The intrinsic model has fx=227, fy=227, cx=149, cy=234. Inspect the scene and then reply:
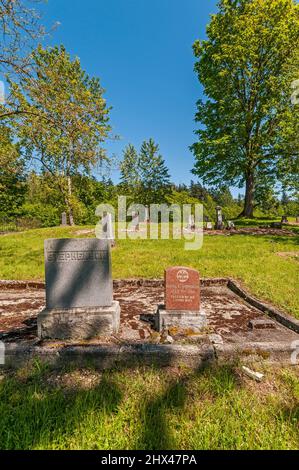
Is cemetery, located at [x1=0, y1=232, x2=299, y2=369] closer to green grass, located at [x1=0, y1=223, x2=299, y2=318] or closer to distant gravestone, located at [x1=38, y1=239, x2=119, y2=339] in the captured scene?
distant gravestone, located at [x1=38, y1=239, x2=119, y2=339]

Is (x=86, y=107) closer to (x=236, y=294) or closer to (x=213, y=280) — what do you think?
(x=213, y=280)

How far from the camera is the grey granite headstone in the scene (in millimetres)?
3670

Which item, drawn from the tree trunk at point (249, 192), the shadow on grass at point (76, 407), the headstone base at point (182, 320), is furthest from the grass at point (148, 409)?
the tree trunk at point (249, 192)

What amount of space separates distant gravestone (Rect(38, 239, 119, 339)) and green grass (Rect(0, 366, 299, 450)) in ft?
3.16

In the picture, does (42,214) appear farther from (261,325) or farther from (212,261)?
(261,325)

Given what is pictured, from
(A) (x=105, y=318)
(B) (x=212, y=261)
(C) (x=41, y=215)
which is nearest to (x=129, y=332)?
(A) (x=105, y=318)

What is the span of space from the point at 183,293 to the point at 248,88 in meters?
21.0

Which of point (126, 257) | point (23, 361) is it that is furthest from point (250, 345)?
point (126, 257)

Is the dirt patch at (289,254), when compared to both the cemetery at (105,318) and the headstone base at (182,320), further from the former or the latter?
the headstone base at (182,320)

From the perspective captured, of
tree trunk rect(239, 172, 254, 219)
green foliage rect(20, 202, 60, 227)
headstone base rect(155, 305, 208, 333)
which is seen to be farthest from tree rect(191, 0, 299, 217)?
green foliage rect(20, 202, 60, 227)

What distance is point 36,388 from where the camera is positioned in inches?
91.9

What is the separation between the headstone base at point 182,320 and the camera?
12.1 ft

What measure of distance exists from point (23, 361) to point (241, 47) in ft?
71.5

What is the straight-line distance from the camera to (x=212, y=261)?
7738 mm
